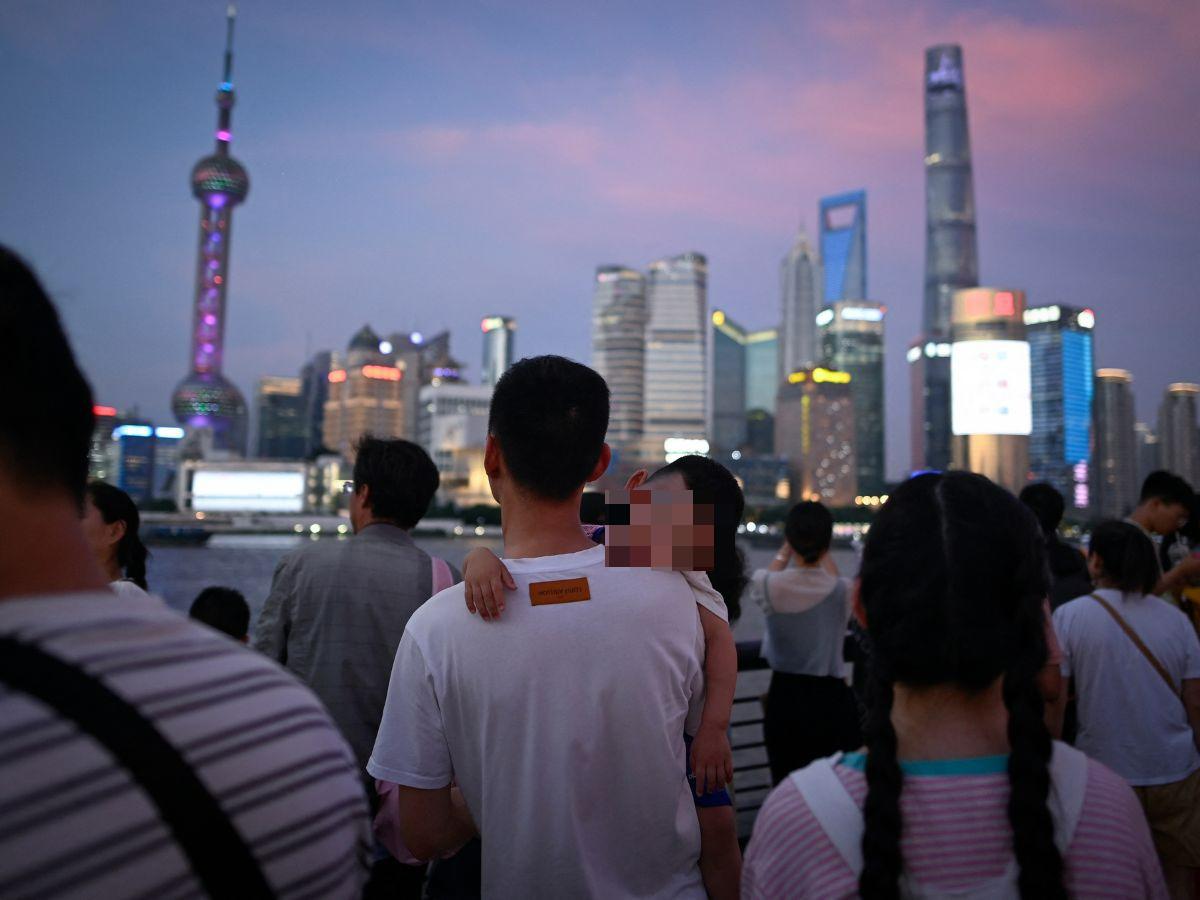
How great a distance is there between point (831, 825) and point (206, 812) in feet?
3.06

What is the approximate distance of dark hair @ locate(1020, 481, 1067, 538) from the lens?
445 cm

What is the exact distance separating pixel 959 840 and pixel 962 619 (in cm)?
34

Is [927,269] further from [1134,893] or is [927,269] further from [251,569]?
[1134,893]

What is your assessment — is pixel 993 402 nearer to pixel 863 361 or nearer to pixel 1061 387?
pixel 1061 387

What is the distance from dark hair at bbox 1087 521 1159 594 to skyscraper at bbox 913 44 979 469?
16145cm

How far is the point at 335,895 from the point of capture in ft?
3.24

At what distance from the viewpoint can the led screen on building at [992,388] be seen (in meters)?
88.6

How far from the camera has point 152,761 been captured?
0.84m

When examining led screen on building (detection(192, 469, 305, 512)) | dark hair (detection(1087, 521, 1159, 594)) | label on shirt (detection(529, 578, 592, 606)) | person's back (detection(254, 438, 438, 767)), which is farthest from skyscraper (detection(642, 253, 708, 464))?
label on shirt (detection(529, 578, 592, 606))

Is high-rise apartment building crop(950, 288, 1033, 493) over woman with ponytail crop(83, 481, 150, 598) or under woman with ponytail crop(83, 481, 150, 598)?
over

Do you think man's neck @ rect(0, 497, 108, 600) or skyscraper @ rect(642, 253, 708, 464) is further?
skyscraper @ rect(642, 253, 708, 464)

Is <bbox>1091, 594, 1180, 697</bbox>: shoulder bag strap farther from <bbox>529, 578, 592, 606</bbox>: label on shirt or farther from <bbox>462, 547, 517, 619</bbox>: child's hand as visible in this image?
<bbox>462, 547, 517, 619</bbox>: child's hand

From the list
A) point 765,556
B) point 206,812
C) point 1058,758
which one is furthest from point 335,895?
point 765,556

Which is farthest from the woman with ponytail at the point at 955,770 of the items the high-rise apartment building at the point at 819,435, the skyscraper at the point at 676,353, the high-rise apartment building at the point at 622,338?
the high-rise apartment building at the point at 622,338
